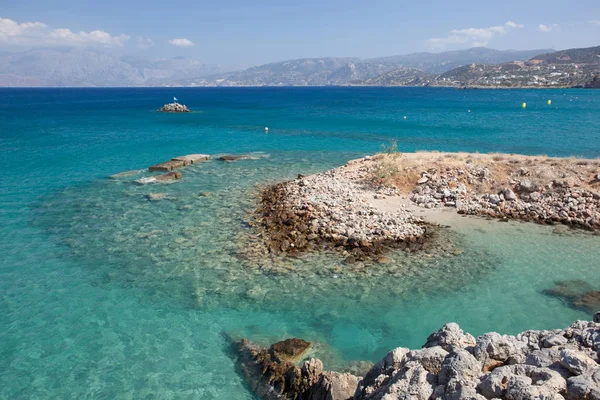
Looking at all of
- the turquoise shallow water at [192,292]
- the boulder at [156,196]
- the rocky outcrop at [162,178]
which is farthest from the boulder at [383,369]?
the rocky outcrop at [162,178]

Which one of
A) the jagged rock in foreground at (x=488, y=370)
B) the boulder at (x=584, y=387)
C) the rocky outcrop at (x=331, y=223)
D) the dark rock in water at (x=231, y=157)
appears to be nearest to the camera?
the boulder at (x=584, y=387)

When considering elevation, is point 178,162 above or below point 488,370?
above

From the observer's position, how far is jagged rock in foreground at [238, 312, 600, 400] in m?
5.48

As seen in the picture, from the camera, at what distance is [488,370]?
655 cm

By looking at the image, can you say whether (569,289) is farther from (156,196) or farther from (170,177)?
(170,177)

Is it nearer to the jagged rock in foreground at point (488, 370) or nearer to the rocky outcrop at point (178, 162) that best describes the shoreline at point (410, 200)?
the jagged rock in foreground at point (488, 370)

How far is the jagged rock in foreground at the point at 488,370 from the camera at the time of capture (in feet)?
18.0

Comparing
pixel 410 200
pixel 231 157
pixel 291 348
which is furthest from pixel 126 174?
pixel 291 348

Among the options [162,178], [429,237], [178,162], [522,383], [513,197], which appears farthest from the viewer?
[178,162]

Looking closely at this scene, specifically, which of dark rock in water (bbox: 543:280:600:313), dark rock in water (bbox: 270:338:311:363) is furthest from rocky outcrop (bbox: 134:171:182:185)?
dark rock in water (bbox: 543:280:600:313)

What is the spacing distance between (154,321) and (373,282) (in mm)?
7495

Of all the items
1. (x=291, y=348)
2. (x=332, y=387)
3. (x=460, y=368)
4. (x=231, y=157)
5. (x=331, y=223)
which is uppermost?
(x=231, y=157)

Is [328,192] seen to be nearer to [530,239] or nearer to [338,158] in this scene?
[530,239]

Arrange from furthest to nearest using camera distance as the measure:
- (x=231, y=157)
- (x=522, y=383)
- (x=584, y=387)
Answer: (x=231, y=157)
(x=522, y=383)
(x=584, y=387)
